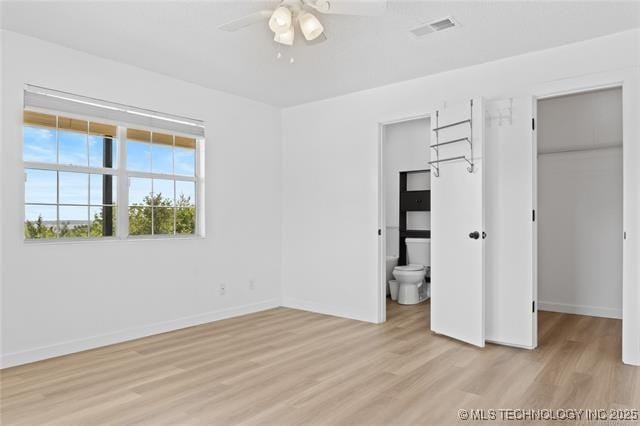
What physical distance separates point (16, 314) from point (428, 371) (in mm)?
3047

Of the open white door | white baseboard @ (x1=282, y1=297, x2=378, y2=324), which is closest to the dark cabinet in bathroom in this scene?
white baseboard @ (x1=282, y1=297, x2=378, y2=324)

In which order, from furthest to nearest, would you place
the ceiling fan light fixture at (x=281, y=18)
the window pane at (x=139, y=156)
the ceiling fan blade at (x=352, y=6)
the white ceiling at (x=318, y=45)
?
the window pane at (x=139, y=156) < the white ceiling at (x=318, y=45) < the ceiling fan light fixture at (x=281, y=18) < the ceiling fan blade at (x=352, y=6)

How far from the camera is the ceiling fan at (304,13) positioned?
7.95ft

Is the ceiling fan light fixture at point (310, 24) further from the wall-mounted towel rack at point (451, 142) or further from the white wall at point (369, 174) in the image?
the white wall at point (369, 174)

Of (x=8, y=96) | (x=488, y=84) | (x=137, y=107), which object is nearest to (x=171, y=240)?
(x=137, y=107)

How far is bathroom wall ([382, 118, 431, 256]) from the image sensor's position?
20.0 ft

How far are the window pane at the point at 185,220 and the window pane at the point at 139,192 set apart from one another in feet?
1.18

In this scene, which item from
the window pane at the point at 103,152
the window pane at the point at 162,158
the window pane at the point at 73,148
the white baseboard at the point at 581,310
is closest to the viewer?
the window pane at the point at 73,148

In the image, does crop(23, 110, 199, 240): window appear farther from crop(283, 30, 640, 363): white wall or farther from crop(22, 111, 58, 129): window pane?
A: crop(283, 30, 640, 363): white wall

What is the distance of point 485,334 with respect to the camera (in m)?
3.85

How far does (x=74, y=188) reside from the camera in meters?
3.77

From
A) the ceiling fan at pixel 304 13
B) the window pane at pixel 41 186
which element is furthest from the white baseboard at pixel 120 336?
the ceiling fan at pixel 304 13

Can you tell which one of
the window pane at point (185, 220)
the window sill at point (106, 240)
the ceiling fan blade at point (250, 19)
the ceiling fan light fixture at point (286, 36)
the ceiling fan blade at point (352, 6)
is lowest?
the window sill at point (106, 240)

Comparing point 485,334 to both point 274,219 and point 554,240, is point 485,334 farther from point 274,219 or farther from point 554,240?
point 274,219
